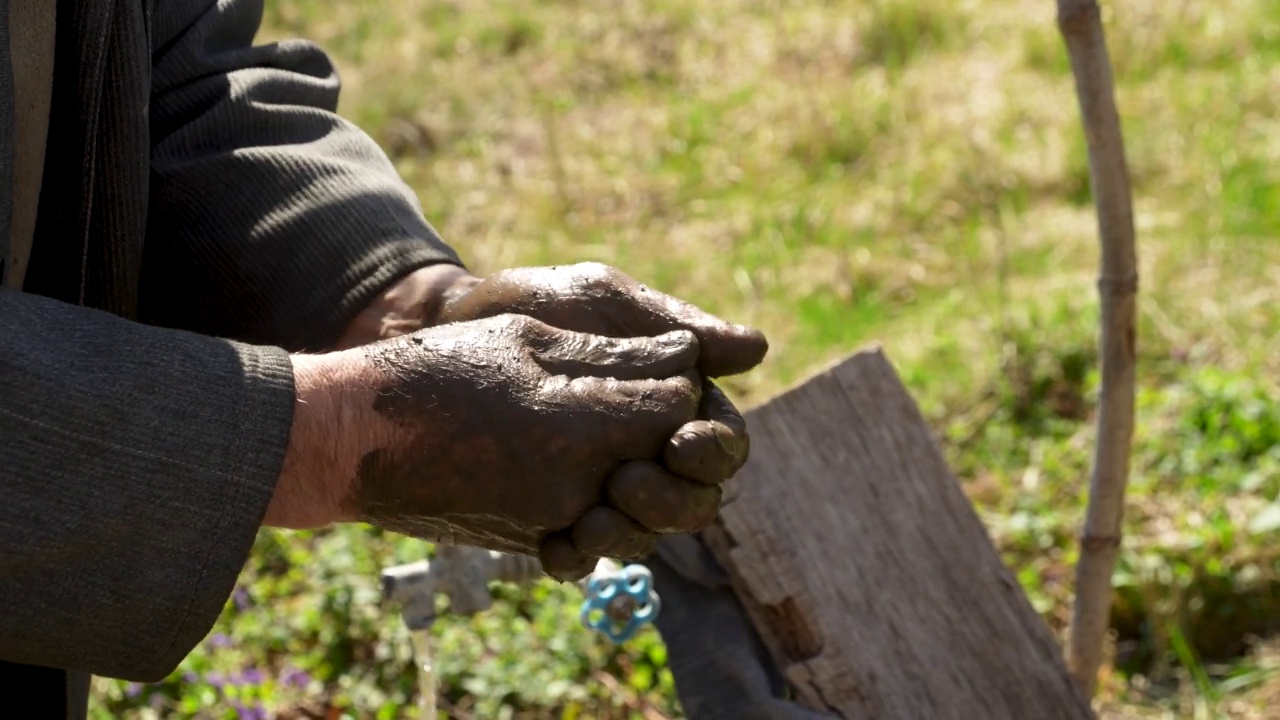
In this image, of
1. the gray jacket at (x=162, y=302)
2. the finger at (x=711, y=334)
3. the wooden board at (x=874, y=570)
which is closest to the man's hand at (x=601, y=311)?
the finger at (x=711, y=334)

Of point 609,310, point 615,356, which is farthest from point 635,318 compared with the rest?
point 615,356

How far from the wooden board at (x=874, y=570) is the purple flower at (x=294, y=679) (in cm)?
140

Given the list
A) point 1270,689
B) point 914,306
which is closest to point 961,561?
point 1270,689

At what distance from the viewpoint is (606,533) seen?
1.42 metres

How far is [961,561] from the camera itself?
6.86 feet

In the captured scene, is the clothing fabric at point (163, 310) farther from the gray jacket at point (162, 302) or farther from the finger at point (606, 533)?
the finger at point (606, 533)

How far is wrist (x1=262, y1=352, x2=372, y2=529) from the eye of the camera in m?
1.38

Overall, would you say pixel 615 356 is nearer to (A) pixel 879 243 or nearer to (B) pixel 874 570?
(B) pixel 874 570

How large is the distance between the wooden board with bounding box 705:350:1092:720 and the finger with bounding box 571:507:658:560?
1.81ft

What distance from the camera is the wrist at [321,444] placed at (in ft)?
4.54

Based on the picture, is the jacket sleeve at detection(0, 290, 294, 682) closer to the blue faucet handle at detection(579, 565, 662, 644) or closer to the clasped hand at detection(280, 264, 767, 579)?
the clasped hand at detection(280, 264, 767, 579)

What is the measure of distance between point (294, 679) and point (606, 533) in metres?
1.86

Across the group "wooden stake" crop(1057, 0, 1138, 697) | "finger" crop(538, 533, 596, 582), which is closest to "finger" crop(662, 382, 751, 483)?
"finger" crop(538, 533, 596, 582)

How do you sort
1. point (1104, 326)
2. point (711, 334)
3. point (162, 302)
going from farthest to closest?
1. point (1104, 326)
2. point (162, 302)
3. point (711, 334)
